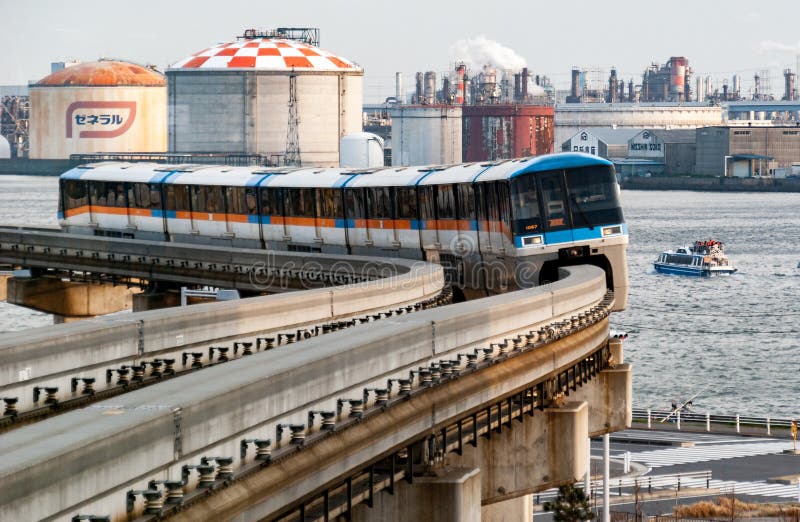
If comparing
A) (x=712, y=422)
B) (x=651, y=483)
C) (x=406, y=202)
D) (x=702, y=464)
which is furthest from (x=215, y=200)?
(x=712, y=422)

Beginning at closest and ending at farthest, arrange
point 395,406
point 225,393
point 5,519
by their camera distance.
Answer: point 5,519 < point 225,393 < point 395,406

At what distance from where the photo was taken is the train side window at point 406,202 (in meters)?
44.8

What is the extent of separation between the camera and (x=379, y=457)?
17.5 meters

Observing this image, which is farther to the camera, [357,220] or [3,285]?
[3,285]

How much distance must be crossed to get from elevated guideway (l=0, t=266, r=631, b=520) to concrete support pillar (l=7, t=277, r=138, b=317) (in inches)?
1009

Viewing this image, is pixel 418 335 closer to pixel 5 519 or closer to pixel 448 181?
pixel 5 519

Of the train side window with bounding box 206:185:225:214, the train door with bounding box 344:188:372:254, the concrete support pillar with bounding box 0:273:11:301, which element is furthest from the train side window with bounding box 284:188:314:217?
the concrete support pillar with bounding box 0:273:11:301

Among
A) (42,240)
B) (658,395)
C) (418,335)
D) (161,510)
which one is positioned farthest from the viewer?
(658,395)

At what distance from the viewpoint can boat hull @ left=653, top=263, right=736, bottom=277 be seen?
12888 cm

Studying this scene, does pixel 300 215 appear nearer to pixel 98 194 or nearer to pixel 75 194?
pixel 98 194

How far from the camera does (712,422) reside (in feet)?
218

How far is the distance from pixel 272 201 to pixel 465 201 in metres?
13.3

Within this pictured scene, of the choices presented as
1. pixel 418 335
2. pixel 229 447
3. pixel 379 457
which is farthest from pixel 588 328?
pixel 229 447

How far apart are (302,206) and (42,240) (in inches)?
405
